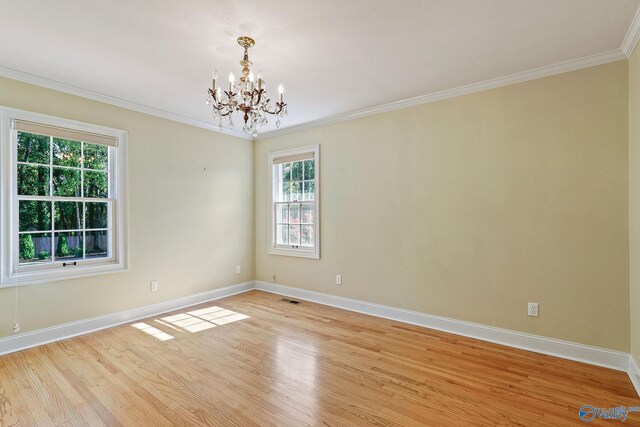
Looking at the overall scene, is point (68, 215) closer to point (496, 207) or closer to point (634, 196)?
point (496, 207)

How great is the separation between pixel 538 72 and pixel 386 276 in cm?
272

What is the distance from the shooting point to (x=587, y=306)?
2775mm

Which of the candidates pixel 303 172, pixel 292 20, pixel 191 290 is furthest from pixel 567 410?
pixel 191 290

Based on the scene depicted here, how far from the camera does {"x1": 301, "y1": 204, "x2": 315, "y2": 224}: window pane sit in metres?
4.85

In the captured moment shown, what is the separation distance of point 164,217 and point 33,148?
1519 mm

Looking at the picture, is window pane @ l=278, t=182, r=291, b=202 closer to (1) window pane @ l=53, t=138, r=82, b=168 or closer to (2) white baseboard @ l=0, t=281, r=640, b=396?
(2) white baseboard @ l=0, t=281, r=640, b=396

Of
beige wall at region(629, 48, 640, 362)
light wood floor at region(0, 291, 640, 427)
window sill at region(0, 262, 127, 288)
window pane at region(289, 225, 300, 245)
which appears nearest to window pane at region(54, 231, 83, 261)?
window sill at region(0, 262, 127, 288)

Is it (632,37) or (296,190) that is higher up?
(632,37)

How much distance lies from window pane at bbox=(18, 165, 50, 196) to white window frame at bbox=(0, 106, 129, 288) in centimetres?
7

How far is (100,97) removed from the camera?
3.58 metres

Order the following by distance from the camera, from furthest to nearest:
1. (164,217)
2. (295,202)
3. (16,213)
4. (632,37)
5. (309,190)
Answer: (295,202), (309,190), (164,217), (16,213), (632,37)

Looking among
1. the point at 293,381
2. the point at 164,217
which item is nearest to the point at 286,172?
the point at 164,217

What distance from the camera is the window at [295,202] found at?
472 cm

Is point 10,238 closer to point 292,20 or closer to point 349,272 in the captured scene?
point 292,20
